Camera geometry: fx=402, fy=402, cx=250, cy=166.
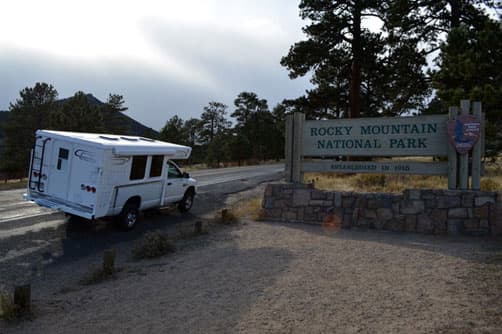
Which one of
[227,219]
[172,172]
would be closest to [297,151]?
[227,219]

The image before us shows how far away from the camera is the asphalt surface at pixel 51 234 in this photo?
742cm

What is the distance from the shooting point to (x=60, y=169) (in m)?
9.68

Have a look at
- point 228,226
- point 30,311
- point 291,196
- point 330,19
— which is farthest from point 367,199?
point 330,19

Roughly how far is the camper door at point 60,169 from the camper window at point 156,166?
2.16 meters

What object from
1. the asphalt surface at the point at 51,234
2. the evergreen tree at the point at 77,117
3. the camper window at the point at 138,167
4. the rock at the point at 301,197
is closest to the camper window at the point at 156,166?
the camper window at the point at 138,167

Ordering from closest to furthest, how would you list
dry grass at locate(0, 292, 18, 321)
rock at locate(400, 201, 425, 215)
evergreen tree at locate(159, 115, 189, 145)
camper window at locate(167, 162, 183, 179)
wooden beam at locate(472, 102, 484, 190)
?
1. dry grass at locate(0, 292, 18, 321)
2. wooden beam at locate(472, 102, 484, 190)
3. rock at locate(400, 201, 425, 215)
4. camper window at locate(167, 162, 183, 179)
5. evergreen tree at locate(159, 115, 189, 145)

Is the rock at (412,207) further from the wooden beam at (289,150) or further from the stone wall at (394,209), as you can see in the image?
the wooden beam at (289,150)

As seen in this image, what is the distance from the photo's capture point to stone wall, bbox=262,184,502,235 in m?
8.72

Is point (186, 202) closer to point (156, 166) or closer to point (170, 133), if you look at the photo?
point (156, 166)

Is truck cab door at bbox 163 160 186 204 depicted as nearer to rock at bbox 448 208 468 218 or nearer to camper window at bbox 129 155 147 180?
camper window at bbox 129 155 147 180

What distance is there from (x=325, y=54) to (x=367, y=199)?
49.9 ft

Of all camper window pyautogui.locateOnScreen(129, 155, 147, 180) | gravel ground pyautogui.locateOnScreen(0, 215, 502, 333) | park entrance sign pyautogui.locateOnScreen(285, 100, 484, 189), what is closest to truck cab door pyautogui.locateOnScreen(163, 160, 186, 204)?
camper window pyautogui.locateOnScreen(129, 155, 147, 180)

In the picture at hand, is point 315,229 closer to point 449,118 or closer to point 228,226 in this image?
point 228,226

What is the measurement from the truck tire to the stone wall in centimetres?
345
